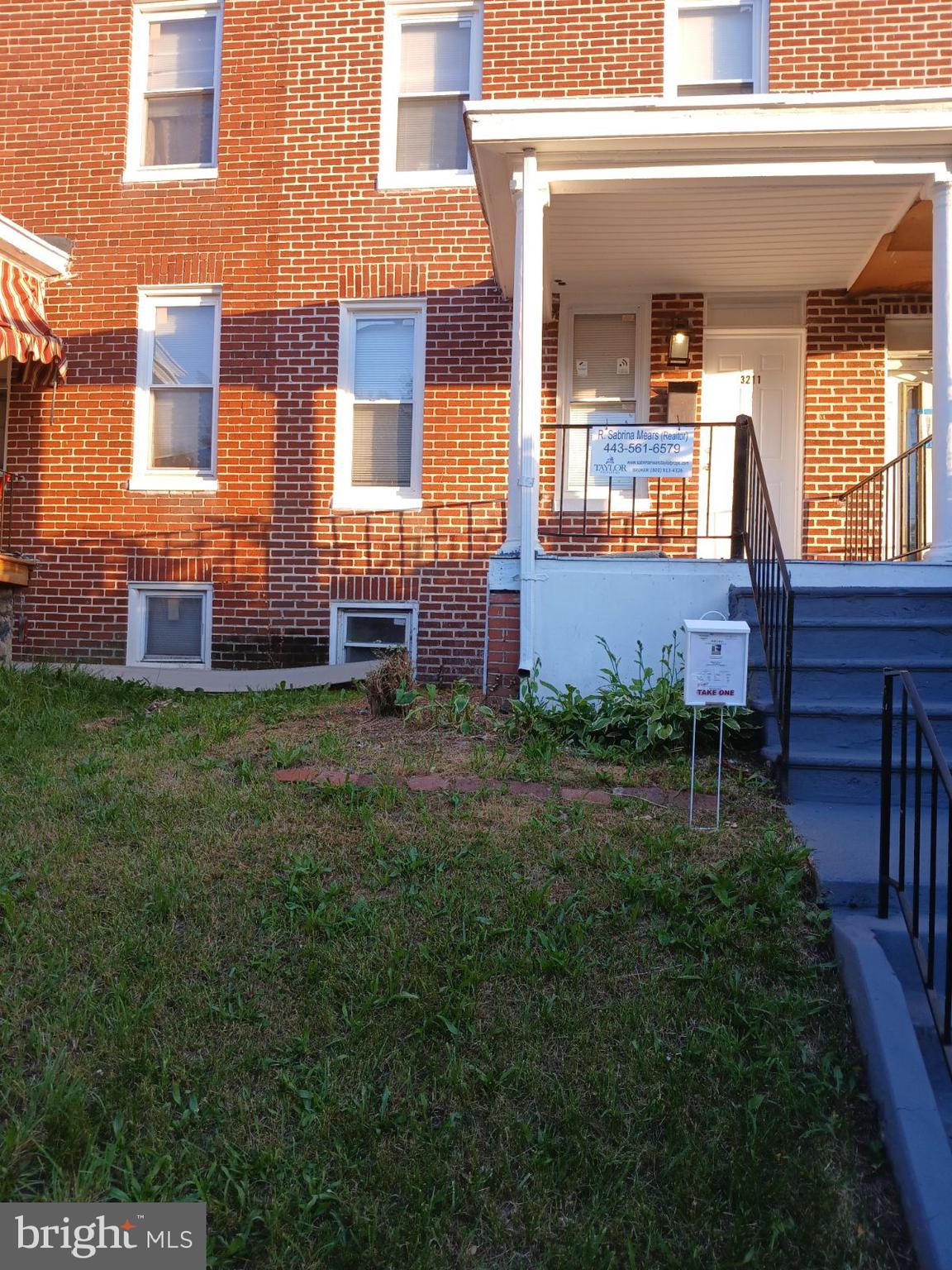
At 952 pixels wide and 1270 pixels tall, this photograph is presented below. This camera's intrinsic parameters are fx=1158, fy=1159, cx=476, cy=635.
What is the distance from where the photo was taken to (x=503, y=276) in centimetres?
913

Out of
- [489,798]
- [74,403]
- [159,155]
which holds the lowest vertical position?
[489,798]

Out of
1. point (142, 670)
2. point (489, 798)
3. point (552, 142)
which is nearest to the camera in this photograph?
point (489, 798)

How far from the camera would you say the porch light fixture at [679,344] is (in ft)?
32.4

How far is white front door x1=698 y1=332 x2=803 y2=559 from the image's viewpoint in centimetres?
1005

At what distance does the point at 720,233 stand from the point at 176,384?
5.03 m

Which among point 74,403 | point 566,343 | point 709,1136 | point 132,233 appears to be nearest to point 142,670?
point 74,403

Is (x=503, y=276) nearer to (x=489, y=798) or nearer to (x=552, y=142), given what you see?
(x=552, y=142)

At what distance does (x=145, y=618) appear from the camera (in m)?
10.5

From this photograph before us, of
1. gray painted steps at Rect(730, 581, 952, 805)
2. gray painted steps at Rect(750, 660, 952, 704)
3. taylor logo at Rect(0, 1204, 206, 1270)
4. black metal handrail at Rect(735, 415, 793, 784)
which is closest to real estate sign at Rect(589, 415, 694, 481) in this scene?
black metal handrail at Rect(735, 415, 793, 784)

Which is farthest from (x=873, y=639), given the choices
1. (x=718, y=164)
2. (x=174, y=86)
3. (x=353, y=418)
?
(x=174, y=86)

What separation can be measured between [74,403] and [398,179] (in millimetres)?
3573

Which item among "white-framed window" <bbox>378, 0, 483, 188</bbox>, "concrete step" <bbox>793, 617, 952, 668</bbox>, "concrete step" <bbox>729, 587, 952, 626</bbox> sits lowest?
"concrete step" <bbox>793, 617, 952, 668</bbox>

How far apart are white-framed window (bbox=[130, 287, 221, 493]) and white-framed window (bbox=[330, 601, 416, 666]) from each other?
6.11 feet

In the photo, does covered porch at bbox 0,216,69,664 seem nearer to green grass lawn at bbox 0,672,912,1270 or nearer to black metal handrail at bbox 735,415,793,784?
green grass lawn at bbox 0,672,912,1270
